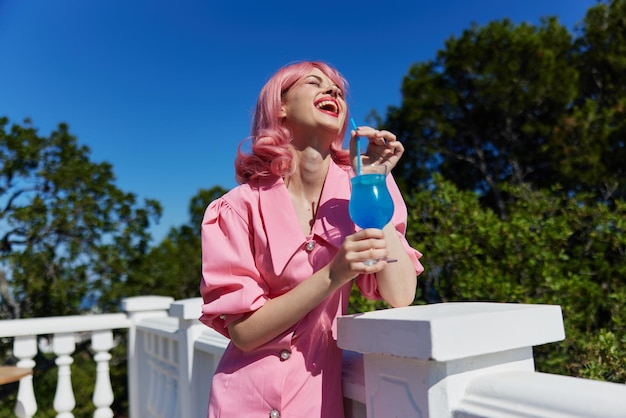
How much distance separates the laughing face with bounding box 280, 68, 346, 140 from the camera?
1.41 metres

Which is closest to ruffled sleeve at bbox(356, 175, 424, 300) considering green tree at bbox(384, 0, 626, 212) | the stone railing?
the stone railing

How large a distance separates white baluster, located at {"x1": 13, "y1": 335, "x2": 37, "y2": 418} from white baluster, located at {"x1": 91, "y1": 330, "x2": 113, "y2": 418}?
1.15ft

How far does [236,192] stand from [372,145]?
40 centimetres

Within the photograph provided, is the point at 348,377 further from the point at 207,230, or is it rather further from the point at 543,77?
the point at 543,77

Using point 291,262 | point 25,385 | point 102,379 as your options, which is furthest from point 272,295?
point 102,379

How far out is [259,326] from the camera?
119cm

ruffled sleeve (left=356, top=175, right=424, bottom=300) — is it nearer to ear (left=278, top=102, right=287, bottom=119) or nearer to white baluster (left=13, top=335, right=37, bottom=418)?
ear (left=278, top=102, right=287, bottom=119)

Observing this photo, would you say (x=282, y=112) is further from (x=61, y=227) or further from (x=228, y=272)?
(x=61, y=227)

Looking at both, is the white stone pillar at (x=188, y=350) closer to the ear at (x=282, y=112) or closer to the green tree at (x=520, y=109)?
the ear at (x=282, y=112)

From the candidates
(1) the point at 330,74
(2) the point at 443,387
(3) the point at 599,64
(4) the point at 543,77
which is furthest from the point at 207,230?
(3) the point at 599,64

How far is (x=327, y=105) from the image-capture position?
144 centimetres

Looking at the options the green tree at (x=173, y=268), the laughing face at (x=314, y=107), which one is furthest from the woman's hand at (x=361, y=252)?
the green tree at (x=173, y=268)

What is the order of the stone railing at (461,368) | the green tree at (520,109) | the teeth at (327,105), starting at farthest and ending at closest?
the green tree at (520,109) → the teeth at (327,105) → the stone railing at (461,368)

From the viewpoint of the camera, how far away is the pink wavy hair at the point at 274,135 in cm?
139
